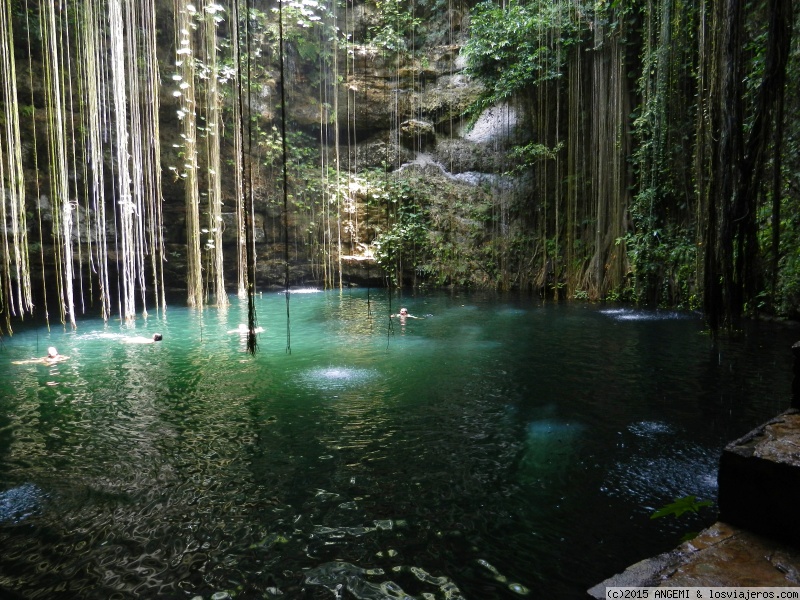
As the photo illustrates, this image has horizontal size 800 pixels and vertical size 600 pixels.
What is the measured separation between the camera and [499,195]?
13.5 meters

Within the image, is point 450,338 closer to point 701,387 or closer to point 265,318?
point 701,387

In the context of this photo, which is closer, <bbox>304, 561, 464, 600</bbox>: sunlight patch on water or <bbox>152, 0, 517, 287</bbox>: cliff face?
<bbox>304, 561, 464, 600</bbox>: sunlight patch on water

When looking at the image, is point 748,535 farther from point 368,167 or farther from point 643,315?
point 368,167

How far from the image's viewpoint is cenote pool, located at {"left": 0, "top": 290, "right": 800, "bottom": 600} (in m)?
2.20

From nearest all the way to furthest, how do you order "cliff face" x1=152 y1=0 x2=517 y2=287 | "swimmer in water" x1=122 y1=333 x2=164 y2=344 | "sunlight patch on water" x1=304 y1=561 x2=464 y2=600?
"sunlight patch on water" x1=304 y1=561 x2=464 y2=600, "swimmer in water" x1=122 y1=333 x2=164 y2=344, "cliff face" x1=152 y1=0 x2=517 y2=287

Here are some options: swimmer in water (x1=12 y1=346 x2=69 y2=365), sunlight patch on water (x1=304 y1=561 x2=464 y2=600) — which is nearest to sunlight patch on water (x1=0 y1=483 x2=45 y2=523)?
sunlight patch on water (x1=304 y1=561 x2=464 y2=600)

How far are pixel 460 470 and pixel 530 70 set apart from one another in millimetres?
10769

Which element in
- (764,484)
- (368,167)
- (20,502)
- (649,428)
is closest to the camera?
(764,484)

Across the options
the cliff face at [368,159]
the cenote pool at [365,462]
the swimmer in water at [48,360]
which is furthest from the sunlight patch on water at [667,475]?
the cliff face at [368,159]

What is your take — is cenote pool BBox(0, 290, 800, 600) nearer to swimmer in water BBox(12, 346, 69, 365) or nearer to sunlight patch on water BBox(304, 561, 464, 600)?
sunlight patch on water BBox(304, 561, 464, 600)

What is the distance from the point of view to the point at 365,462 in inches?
130

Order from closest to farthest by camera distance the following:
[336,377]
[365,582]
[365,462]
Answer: [365,582] → [365,462] → [336,377]

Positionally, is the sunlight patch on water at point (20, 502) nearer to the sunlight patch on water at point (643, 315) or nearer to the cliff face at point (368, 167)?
the sunlight patch on water at point (643, 315)

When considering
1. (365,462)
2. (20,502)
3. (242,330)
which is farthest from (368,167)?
(20,502)
